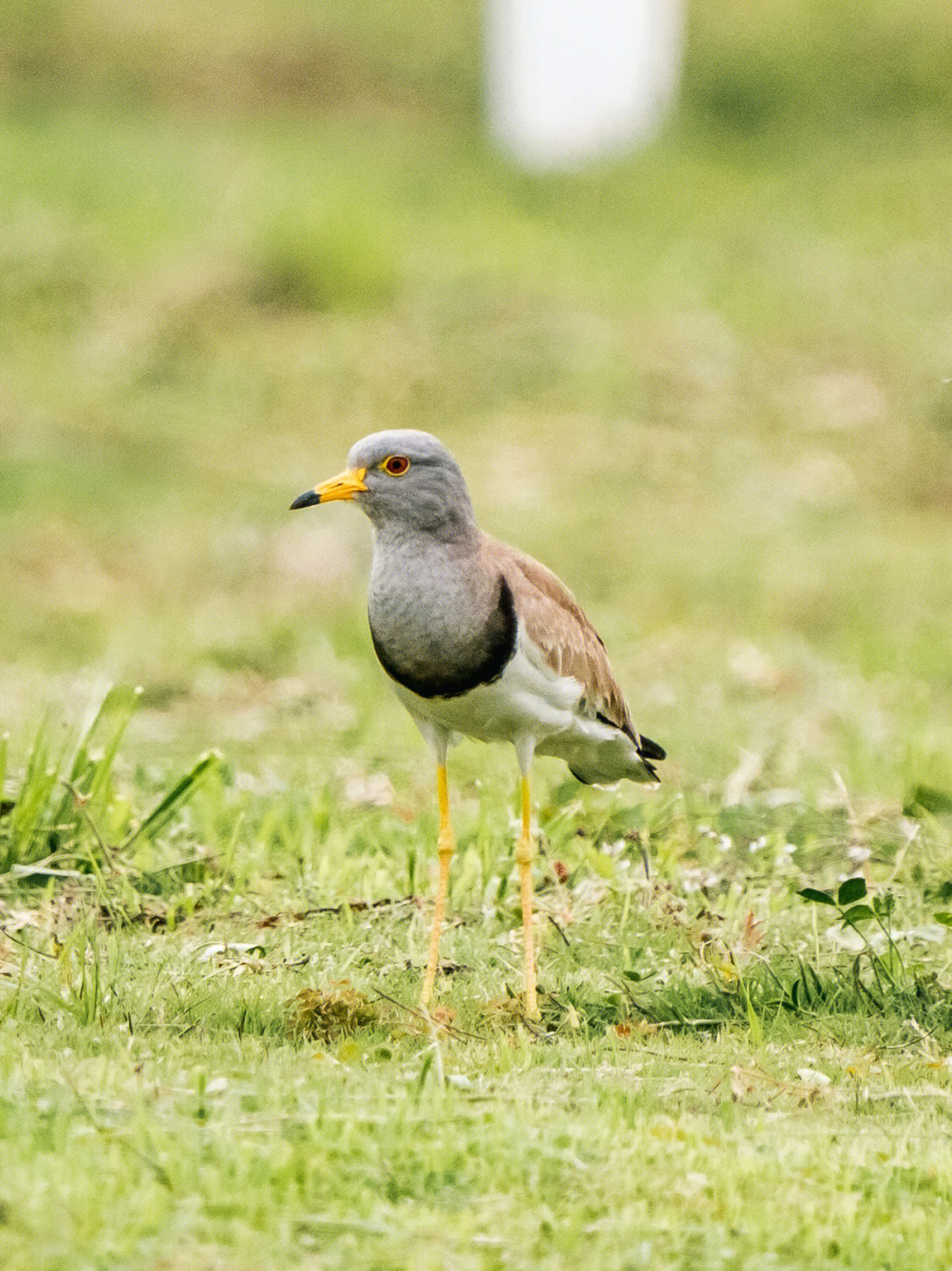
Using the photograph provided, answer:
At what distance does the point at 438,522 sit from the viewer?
14.7 feet

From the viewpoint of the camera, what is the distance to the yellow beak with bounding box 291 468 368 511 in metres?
4.43

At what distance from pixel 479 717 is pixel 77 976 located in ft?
3.80

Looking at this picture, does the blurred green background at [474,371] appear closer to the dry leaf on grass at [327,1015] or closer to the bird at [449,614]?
the bird at [449,614]

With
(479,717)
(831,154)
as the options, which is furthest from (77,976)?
(831,154)

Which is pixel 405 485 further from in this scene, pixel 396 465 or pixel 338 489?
pixel 338 489

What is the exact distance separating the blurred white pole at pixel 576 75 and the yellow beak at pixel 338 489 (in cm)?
1461

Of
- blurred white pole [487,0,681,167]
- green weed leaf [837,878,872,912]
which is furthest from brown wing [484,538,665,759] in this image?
blurred white pole [487,0,681,167]

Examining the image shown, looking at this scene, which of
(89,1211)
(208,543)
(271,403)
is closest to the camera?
(89,1211)

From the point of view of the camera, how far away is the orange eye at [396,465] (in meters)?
4.49

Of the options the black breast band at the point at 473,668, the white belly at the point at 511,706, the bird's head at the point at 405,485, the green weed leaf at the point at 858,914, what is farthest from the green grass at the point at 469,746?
the bird's head at the point at 405,485

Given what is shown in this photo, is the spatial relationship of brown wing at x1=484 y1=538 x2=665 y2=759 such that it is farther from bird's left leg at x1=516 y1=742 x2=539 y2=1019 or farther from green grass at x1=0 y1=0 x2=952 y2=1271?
green grass at x1=0 y1=0 x2=952 y2=1271

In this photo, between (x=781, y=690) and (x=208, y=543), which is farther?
(x=208, y=543)

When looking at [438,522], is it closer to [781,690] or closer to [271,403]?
[781,690]

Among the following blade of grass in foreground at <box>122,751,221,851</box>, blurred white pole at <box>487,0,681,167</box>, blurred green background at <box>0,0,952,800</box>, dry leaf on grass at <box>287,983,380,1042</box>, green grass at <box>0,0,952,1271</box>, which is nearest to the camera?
green grass at <box>0,0,952,1271</box>
